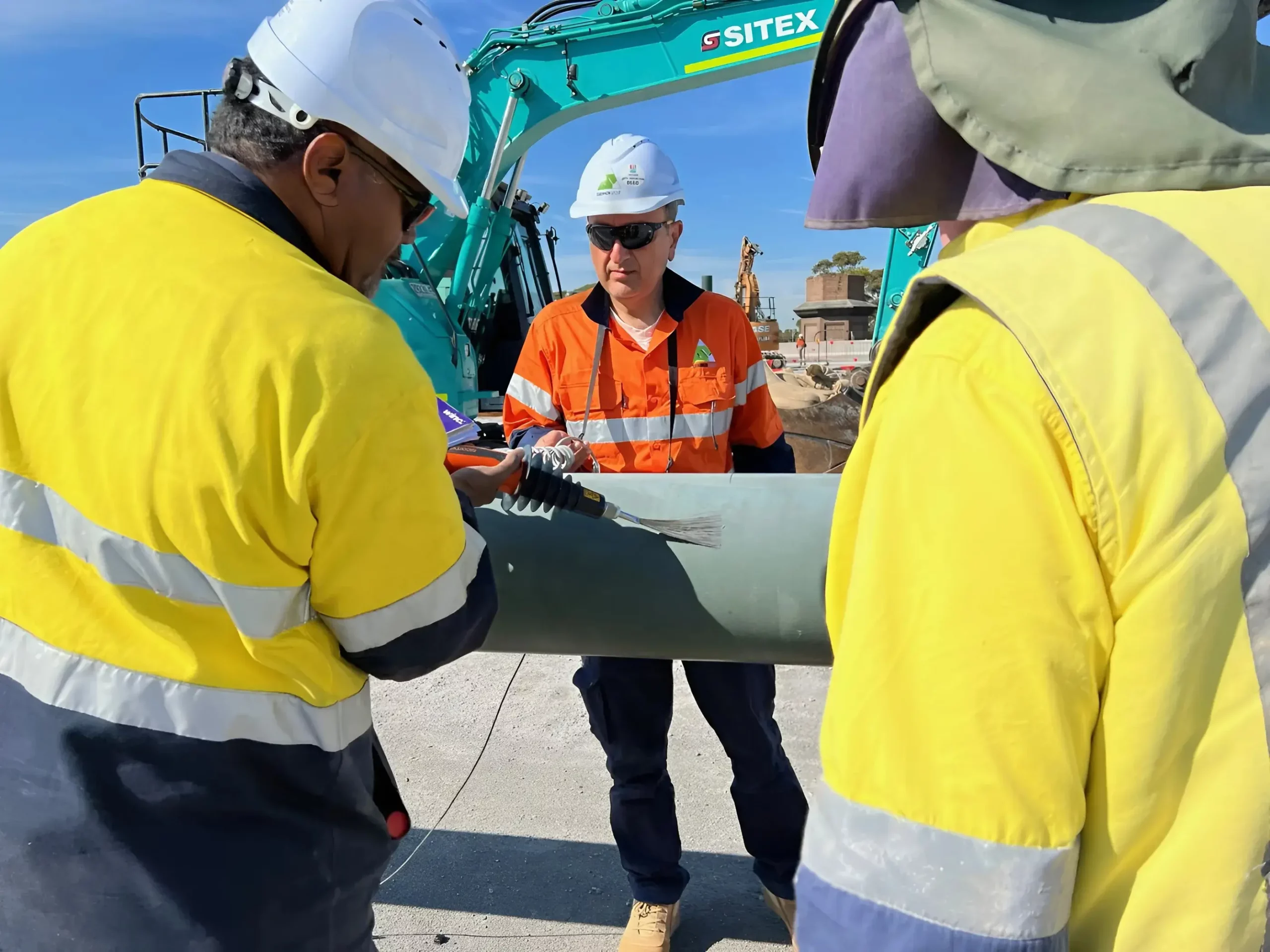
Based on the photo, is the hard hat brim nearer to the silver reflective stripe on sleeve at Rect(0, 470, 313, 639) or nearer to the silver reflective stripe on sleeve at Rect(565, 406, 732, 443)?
the silver reflective stripe on sleeve at Rect(565, 406, 732, 443)

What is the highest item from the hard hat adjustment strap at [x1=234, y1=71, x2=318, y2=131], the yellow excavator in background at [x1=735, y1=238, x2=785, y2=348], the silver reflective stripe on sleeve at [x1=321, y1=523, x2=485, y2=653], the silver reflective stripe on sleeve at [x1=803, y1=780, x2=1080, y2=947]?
the hard hat adjustment strap at [x1=234, y1=71, x2=318, y2=131]

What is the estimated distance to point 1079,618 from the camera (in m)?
0.57

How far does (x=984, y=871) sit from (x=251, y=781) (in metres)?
0.89

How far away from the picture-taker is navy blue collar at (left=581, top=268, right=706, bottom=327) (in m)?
2.46

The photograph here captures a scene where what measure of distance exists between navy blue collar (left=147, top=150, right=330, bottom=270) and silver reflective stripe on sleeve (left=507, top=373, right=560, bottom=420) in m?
1.34

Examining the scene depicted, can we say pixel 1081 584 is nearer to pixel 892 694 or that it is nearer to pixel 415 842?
pixel 892 694

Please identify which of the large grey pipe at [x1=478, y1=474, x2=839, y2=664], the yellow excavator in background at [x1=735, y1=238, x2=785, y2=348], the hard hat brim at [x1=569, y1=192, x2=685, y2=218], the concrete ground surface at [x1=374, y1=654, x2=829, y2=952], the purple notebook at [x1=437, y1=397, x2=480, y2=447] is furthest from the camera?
the yellow excavator in background at [x1=735, y1=238, x2=785, y2=348]

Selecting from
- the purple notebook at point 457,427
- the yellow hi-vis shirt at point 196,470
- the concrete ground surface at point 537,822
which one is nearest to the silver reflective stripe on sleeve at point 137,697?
the yellow hi-vis shirt at point 196,470

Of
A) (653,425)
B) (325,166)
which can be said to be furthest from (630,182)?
(325,166)

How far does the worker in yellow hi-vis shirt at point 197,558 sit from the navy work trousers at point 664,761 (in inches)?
44.0

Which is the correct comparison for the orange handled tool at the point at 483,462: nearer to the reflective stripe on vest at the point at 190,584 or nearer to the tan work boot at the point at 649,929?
the reflective stripe on vest at the point at 190,584

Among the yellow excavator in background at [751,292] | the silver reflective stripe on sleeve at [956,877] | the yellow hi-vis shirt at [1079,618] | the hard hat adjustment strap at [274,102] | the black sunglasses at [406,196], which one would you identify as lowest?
the yellow excavator in background at [751,292]

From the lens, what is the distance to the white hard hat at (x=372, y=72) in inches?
46.8

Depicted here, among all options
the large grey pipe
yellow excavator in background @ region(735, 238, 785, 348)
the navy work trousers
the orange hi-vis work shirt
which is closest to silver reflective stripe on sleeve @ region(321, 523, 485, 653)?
the large grey pipe
